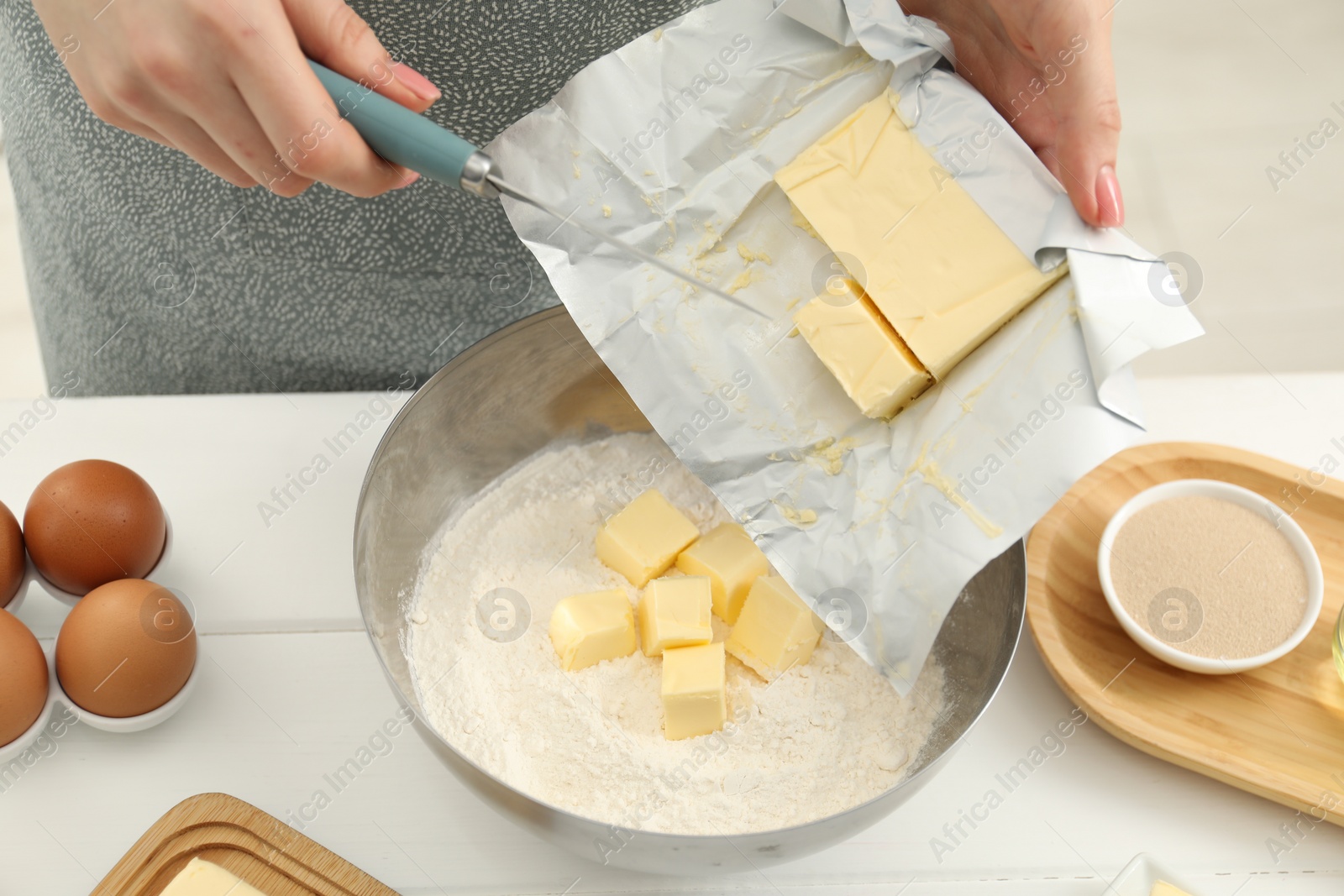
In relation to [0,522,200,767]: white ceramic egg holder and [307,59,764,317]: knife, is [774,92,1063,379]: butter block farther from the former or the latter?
[0,522,200,767]: white ceramic egg holder

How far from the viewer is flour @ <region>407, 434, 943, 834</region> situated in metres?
0.89

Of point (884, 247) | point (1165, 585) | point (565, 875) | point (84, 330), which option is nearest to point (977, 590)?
point (1165, 585)

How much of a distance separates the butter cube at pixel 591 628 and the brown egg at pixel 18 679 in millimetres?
440

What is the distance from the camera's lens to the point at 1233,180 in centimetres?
253

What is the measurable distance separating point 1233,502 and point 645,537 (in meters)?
0.59

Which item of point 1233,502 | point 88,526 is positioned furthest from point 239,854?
point 1233,502

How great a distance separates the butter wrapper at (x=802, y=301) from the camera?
2.61 feet

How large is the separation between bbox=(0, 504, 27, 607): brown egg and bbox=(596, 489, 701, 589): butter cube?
54cm

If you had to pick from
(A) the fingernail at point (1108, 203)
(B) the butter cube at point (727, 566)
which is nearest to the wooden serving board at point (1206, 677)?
(B) the butter cube at point (727, 566)

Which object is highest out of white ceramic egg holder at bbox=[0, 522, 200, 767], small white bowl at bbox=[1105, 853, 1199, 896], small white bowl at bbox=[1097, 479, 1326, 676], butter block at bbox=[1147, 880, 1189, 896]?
white ceramic egg holder at bbox=[0, 522, 200, 767]

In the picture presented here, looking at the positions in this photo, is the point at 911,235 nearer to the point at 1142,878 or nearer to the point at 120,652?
the point at 1142,878

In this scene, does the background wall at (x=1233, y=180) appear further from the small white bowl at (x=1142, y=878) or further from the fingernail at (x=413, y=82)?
the fingernail at (x=413, y=82)

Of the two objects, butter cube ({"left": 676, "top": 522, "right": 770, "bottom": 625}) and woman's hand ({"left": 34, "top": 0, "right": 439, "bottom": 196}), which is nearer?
woman's hand ({"left": 34, "top": 0, "right": 439, "bottom": 196})

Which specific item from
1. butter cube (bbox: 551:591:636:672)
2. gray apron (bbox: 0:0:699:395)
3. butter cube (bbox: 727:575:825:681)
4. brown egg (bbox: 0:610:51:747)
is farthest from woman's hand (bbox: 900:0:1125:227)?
brown egg (bbox: 0:610:51:747)
